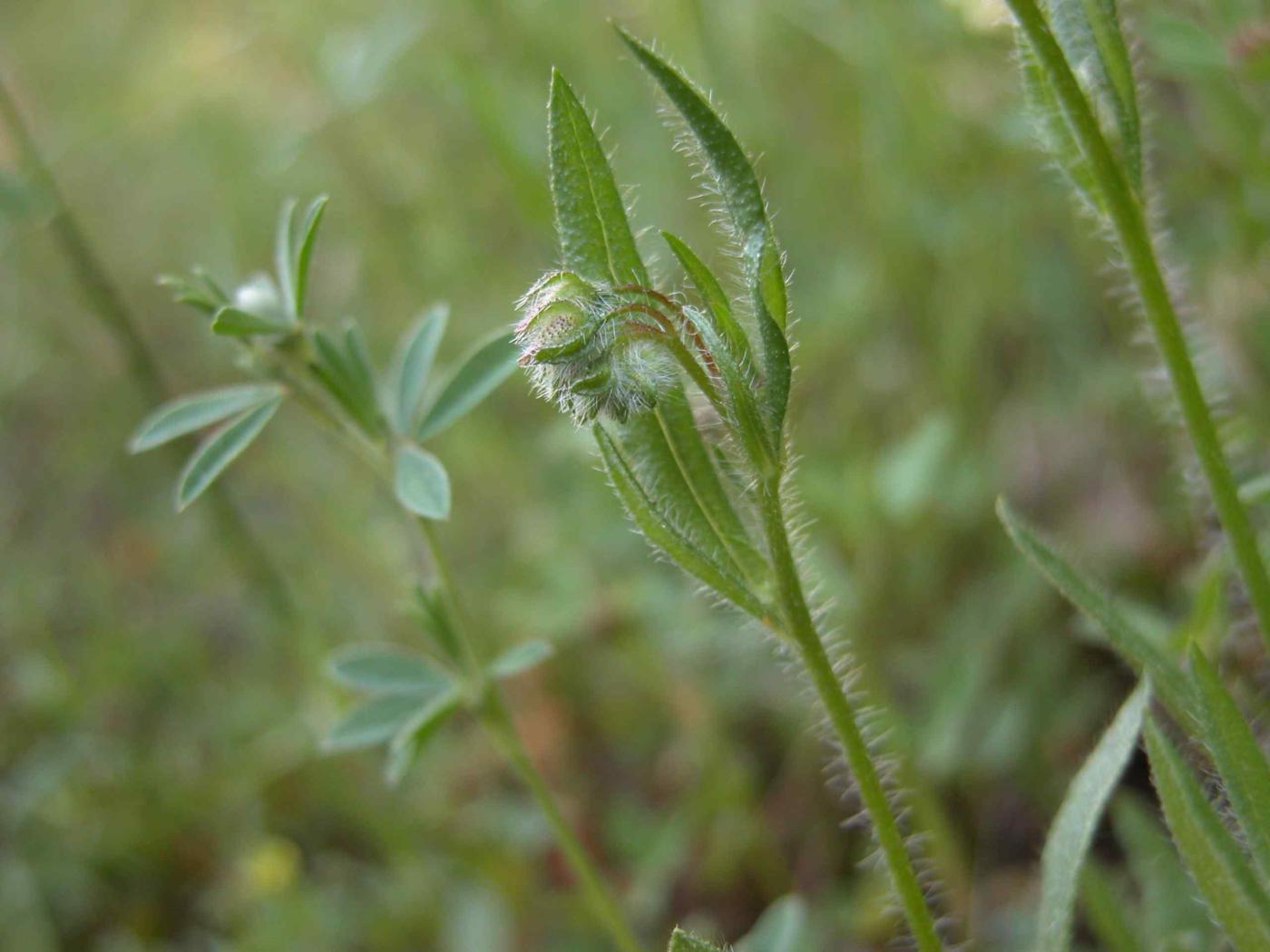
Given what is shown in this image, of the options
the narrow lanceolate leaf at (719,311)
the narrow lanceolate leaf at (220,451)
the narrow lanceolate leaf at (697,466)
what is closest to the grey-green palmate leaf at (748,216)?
the narrow lanceolate leaf at (719,311)

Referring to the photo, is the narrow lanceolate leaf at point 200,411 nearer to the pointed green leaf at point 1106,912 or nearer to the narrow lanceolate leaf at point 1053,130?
the narrow lanceolate leaf at point 1053,130

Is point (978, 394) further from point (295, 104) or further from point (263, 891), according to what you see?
point (295, 104)

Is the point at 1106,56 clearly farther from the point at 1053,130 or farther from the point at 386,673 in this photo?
the point at 386,673

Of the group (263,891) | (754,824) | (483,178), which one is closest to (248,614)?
(263,891)

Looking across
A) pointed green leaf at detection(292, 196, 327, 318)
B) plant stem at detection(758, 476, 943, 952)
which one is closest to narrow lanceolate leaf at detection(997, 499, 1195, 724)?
plant stem at detection(758, 476, 943, 952)

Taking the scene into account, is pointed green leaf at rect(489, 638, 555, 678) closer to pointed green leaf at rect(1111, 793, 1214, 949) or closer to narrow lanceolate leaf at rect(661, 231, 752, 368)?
narrow lanceolate leaf at rect(661, 231, 752, 368)

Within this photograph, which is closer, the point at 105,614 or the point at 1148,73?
the point at 1148,73
